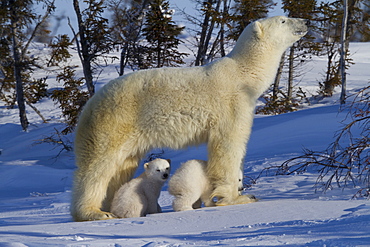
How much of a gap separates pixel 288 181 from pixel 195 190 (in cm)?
169

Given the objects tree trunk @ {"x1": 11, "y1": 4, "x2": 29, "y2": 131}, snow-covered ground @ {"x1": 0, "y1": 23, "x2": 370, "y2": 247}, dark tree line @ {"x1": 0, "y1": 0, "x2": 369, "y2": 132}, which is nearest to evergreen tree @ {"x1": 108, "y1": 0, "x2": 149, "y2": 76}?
dark tree line @ {"x1": 0, "y1": 0, "x2": 369, "y2": 132}

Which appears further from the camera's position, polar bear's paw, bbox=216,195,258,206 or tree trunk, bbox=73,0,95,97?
tree trunk, bbox=73,0,95,97

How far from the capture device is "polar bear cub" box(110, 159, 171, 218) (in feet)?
14.2

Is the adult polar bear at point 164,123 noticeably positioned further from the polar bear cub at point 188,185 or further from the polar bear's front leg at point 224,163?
the polar bear cub at point 188,185

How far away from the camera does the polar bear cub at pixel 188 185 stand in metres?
4.30

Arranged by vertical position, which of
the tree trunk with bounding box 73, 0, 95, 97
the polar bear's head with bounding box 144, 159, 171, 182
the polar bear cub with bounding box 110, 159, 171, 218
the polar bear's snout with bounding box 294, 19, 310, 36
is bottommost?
the polar bear cub with bounding box 110, 159, 171, 218

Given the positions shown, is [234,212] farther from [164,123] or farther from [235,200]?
[164,123]

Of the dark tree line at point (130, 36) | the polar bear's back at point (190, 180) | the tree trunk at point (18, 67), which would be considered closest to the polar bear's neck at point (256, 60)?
the polar bear's back at point (190, 180)

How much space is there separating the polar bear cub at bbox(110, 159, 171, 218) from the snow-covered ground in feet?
1.08

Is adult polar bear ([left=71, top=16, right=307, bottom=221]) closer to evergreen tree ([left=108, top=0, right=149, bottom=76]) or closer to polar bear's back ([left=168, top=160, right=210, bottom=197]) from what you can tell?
polar bear's back ([left=168, top=160, right=210, bottom=197])

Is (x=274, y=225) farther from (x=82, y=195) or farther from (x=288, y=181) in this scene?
(x=288, y=181)

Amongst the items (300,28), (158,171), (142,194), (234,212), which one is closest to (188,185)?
(158,171)

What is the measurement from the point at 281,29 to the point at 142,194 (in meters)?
2.29

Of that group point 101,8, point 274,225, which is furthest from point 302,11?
point 274,225
